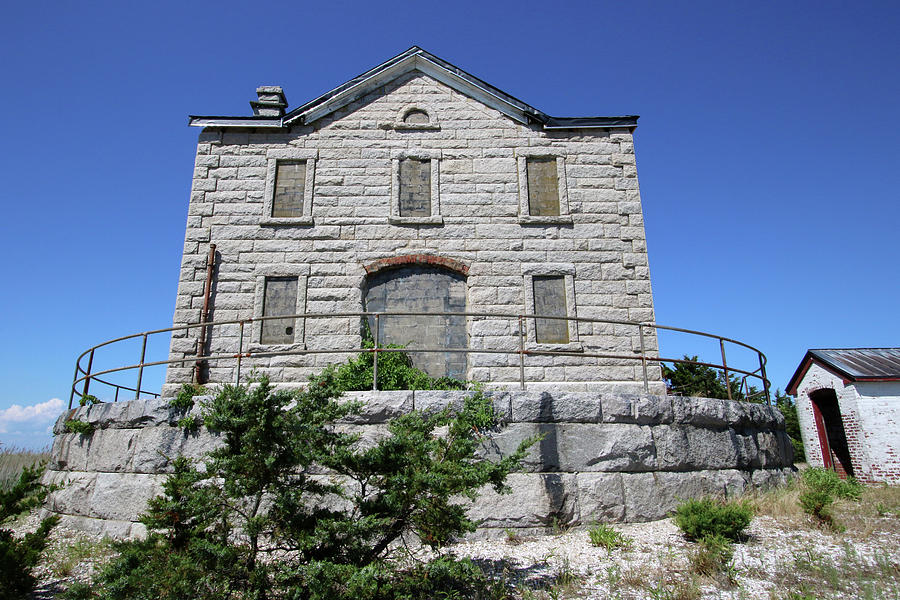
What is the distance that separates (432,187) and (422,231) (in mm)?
1041

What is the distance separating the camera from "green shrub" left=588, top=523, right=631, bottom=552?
6.29 meters

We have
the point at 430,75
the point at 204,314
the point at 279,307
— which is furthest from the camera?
the point at 430,75

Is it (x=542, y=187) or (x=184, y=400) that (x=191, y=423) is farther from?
(x=542, y=187)

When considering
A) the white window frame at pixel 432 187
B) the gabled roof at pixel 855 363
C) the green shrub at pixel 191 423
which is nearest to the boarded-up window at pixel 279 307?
the white window frame at pixel 432 187

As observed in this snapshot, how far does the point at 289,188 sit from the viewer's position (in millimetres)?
11852

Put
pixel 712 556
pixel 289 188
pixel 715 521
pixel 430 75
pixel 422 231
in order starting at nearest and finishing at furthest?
pixel 712 556, pixel 715 521, pixel 422 231, pixel 289 188, pixel 430 75

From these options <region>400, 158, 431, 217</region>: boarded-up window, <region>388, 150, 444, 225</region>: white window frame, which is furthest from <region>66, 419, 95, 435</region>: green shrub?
<region>400, 158, 431, 217</region>: boarded-up window

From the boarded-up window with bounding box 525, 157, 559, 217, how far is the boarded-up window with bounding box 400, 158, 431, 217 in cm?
213

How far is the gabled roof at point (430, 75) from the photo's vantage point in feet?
39.8

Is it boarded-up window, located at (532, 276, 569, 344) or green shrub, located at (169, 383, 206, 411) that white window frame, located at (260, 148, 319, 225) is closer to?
green shrub, located at (169, 383, 206, 411)

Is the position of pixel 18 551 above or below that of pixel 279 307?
below

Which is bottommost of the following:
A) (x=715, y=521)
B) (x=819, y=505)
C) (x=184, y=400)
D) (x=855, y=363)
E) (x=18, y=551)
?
(x=18, y=551)

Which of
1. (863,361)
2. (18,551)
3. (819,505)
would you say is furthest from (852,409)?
(18,551)

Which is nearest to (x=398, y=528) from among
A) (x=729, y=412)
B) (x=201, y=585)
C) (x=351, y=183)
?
(x=201, y=585)
